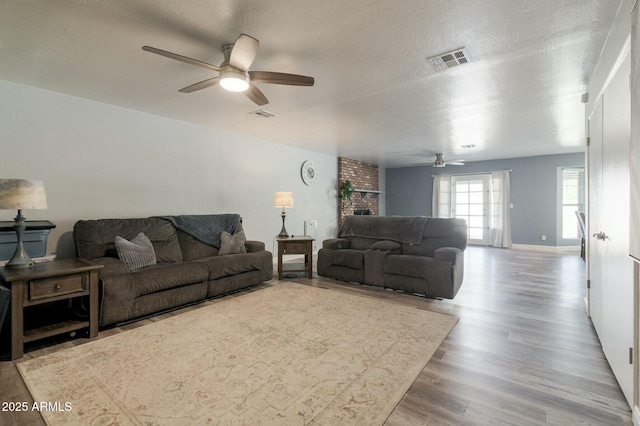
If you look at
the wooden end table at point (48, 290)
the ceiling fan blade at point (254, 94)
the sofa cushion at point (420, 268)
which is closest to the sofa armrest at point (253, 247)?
the sofa cushion at point (420, 268)

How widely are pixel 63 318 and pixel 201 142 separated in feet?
9.45

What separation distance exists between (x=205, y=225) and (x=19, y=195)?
2034 millimetres

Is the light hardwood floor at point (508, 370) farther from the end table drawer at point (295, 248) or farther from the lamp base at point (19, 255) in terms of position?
the end table drawer at point (295, 248)

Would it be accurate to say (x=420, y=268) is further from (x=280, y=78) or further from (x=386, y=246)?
(x=280, y=78)

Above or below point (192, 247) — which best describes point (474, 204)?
above

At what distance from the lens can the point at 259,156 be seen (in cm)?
551

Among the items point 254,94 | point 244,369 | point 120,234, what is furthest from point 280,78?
point 120,234

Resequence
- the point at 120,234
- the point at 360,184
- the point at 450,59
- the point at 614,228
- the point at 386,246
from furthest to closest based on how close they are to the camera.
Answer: the point at 360,184
the point at 386,246
the point at 120,234
the point at 450,59
the point at 614,228

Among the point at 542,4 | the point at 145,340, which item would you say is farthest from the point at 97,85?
the point at 542,4

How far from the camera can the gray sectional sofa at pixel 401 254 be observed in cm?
360

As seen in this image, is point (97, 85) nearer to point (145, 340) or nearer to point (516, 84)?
point (145, 340)

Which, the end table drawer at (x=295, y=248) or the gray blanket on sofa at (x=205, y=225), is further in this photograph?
the end table drawer at (x=295, y=248)

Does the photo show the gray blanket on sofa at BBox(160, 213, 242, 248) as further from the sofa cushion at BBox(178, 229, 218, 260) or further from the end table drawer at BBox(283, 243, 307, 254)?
the end table drawer at BBox(283, 243, 307, 254)

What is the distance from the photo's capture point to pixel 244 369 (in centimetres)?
202
